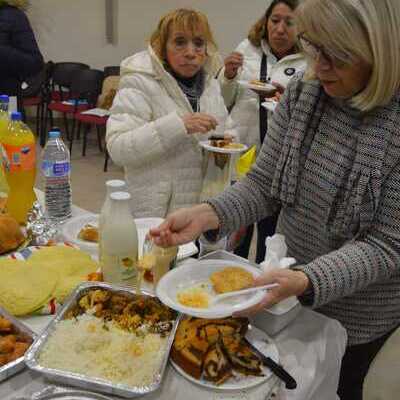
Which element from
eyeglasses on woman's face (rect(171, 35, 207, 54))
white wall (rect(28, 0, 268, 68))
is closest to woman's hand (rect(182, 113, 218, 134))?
eyeglasses on woman's face (rect(171, 35, 207, 54))

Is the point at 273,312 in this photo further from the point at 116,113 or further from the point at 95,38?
the point at 95,38

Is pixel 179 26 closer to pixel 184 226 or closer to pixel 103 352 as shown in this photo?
pixel 184 226

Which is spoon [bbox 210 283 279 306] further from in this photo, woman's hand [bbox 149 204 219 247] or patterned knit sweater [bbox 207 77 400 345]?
woman's hand [bbox 149 204 219 247]

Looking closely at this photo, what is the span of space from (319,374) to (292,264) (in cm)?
26

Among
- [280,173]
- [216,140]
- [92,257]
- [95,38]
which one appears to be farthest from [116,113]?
[95,38]

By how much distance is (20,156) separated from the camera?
1.43 meters

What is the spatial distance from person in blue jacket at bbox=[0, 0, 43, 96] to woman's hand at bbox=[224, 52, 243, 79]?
1081 millimetres

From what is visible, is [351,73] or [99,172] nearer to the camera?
[351,73]

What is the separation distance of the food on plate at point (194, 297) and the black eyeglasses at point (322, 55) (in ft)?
1.92

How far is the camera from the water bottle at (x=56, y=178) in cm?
147

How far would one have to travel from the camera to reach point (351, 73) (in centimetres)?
100

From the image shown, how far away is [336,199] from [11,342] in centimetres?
78

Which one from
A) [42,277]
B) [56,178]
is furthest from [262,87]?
[42,277]

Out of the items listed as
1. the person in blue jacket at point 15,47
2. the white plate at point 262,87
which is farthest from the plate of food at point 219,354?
the person in blue jacket at point 15,47
